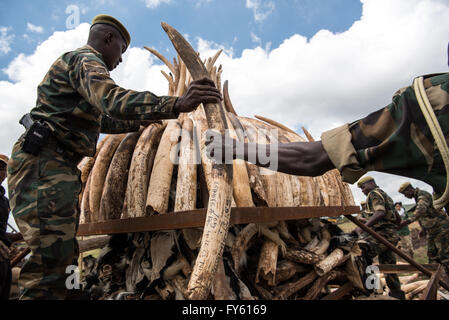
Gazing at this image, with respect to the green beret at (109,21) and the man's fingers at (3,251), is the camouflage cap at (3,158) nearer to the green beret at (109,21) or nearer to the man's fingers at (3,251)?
the man's fingers at (3,251)

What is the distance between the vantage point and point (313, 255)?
3.51m

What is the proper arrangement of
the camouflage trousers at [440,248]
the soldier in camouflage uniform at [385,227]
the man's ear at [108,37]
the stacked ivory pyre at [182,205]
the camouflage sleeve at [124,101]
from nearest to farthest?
the camouflage sleeve at [124,101], the man's ear at [108,37], the stacked ivory pyre at [182,205], the soldier in camouflage uniform at [385,227], the camouflage trousers at [440,248]

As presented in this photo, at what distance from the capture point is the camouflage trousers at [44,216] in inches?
70.3

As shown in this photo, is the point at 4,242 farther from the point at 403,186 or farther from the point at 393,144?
the point at 403,186

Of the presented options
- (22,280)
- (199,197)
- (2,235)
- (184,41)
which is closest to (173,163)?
(199,197)

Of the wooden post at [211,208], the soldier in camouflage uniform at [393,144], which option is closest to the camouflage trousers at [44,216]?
the wooden post at [211,208]

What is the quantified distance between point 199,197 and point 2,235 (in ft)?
9.76

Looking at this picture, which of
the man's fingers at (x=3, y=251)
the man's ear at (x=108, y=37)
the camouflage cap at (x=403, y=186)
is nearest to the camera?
the man's ear at (x=108, y=37)

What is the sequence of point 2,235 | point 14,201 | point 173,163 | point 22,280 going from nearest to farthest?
point 22,280
point 14,201
point 173,163
point 2,235

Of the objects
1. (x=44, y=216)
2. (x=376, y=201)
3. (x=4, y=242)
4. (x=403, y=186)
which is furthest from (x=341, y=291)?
(x=403, y=186)

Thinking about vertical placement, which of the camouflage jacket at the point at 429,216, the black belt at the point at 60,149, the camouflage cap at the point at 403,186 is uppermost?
the camouflage cap at the point at 403,186

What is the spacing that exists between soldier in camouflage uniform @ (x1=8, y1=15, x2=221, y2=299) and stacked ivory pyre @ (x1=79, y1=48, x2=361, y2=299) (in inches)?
23.7

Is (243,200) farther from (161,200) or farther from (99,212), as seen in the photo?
(99,212)

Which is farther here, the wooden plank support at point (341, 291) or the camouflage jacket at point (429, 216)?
the camouflage jacket at point (429, 216)
